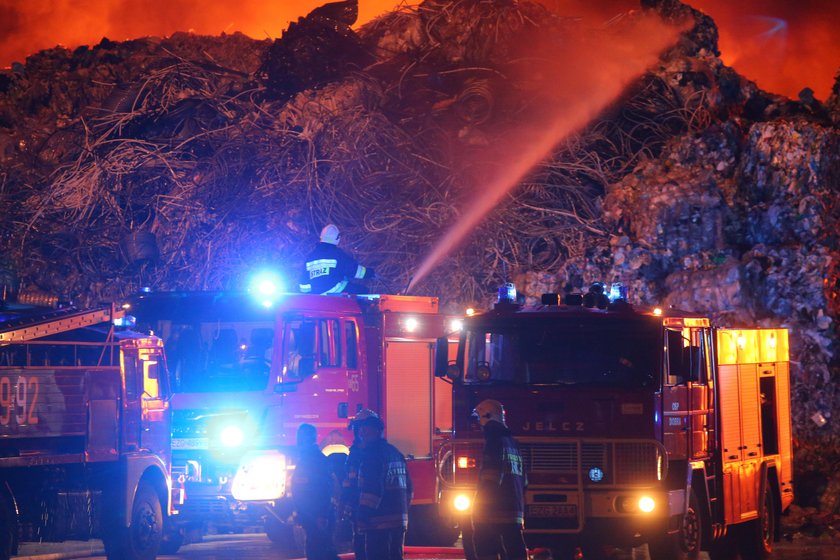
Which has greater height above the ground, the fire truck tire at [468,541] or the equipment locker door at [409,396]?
the equipment locker door at [409,396]

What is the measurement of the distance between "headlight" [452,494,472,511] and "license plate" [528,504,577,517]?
2.06ft

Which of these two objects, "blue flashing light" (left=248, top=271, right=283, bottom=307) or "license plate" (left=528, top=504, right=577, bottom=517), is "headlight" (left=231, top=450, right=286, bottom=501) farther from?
"license plate" (left=528, top=504, right=577, bottom=517)

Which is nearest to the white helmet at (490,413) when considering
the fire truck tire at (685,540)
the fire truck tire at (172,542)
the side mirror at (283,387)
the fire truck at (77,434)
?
the fire truck tire at (685,540)

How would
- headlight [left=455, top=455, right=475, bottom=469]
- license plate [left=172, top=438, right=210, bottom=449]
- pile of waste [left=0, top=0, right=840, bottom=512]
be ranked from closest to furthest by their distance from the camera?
1. headlight [left=455, top=455, right=475, bottom=469]
2. license plate [left=172, top=438, right=210, bottom=449]
3. pile of waste [left=0, top=0, right=840, bottom=512]

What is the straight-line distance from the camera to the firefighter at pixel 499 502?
9.28 metres

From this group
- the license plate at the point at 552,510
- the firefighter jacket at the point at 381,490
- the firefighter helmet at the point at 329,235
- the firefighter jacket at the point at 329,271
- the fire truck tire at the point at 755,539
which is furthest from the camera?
the firefighter helmet at the point at 329,235

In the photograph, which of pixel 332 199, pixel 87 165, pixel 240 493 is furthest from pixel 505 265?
pixel 240 493

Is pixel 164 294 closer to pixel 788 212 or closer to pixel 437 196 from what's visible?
pixel 437 196

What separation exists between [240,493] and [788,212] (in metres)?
12.1

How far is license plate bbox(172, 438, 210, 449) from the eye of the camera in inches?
513

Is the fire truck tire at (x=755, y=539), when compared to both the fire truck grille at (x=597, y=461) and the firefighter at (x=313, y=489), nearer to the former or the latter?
the fire truck grille at (x=597, y=461)

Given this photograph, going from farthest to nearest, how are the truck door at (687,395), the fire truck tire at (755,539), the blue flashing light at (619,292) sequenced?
the fire truck tire at (755,539) → the blue flashing light at (619,292) → the truck door at (687,395)

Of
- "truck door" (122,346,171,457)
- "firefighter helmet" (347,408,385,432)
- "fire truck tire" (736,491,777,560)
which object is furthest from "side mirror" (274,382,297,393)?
"fire truck tire" (736,491,777,560)

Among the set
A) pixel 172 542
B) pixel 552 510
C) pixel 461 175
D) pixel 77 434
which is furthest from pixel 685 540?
pixel 461 175
